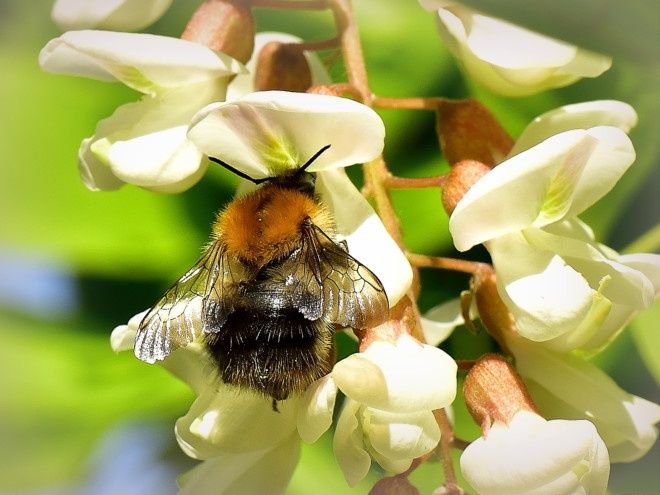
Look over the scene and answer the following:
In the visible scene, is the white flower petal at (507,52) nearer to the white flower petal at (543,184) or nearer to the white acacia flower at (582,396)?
the white flower petal at (543,184)

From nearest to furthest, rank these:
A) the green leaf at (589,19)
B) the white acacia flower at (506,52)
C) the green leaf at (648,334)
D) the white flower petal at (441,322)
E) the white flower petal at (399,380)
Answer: the green leaf at (589,19) < the white flower petal at (399,380) < the white acacia flower at (506,52) < the white flower petal at (441,322) < the green leaf at (648,334)

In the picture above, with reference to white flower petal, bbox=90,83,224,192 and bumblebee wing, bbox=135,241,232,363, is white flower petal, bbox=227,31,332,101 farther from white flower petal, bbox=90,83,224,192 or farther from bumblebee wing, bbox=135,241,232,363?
bumblebee wing, bbox=135,241,232,363

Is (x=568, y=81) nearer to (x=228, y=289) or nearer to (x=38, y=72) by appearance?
(x=228, y=289)

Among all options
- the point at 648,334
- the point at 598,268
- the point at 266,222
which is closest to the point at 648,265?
the point at 598,268

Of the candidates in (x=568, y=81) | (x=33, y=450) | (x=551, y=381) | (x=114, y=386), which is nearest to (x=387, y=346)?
(x=551, y=381)

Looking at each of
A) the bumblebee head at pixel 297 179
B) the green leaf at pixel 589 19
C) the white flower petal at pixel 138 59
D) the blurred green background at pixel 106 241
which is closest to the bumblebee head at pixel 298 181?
the bumblebee head at pixel 297 179
